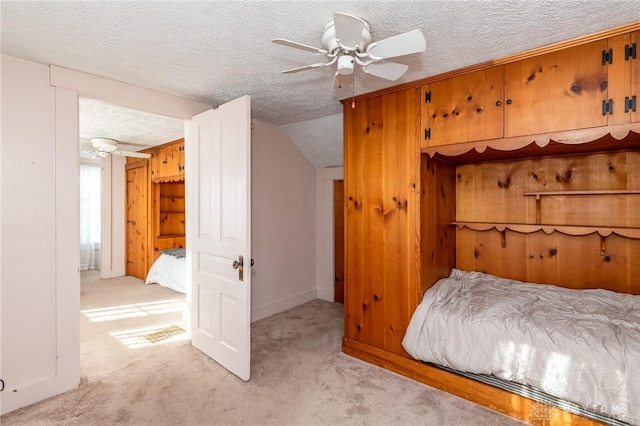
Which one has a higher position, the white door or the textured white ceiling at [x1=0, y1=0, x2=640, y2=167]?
the textured white ceiling at [x1=0, y1=0, x2=640, y2=167]

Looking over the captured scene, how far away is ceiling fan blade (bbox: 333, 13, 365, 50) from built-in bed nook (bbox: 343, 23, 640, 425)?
1099 mm

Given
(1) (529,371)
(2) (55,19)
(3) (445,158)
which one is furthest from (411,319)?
(2) (55,19)

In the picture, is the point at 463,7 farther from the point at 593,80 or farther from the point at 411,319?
the point at 411,319

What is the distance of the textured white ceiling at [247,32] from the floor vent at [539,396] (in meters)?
2.12

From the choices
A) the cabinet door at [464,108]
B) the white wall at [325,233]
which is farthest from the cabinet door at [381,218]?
the white wall at [325,233]

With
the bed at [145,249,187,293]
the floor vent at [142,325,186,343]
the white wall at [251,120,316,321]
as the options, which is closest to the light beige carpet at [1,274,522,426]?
the floor vent at [142,325,186,343]

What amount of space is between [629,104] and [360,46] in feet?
5.02

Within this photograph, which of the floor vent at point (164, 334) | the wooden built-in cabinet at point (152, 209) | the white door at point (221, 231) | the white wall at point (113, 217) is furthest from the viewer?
the white wall at point (113, 217)

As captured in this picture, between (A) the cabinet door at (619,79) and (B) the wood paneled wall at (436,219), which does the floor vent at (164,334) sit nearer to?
(B) the wood paneled wall at (436,219)

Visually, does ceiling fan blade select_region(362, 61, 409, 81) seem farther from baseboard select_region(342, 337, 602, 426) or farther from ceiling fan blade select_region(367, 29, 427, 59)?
baseboard select_region(342, 337, 602, 426)

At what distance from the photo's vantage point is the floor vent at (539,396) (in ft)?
5.62

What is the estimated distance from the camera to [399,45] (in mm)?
1535

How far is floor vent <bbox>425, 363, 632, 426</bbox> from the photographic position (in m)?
1.71

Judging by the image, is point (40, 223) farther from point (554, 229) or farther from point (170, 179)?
point (554, 229)
